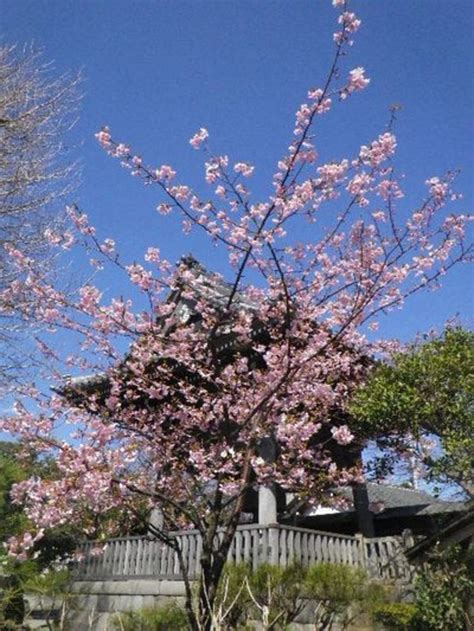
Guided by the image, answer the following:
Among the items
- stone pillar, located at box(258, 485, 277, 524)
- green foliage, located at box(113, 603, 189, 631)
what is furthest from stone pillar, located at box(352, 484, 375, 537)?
green foliage, located at box(113, 603, 189, 631)

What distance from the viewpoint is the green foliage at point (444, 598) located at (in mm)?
7055

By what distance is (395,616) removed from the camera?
755 cm

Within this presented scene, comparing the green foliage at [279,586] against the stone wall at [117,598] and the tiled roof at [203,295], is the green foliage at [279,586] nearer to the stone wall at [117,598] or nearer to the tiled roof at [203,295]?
the stone wall at [117,598]

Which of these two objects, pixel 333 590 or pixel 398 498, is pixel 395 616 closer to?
pixel 333 590

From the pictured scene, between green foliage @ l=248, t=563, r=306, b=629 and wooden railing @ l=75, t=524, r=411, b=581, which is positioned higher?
wooden railing @ l=75, t=524, r=411, b=581

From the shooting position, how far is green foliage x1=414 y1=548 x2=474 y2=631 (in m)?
7.05

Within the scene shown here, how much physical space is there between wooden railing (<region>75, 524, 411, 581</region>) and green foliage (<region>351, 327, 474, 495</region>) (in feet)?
6.62

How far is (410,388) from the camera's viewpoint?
992 centimetres

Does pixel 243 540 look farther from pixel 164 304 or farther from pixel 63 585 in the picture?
pixel 63 585

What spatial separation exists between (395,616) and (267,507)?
2507 mm

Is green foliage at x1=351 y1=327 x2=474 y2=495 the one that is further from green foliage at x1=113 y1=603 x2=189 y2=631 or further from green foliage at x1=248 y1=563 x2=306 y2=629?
green foliage at x1=113 y1=603 x2=189 y2=631

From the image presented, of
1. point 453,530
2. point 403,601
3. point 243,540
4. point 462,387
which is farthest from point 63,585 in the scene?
point 462,387

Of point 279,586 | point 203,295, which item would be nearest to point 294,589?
point 279,586

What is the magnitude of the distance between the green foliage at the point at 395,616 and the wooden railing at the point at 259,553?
1376 mm
